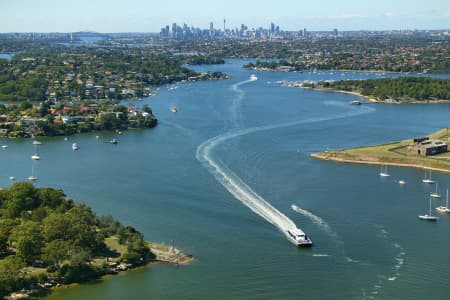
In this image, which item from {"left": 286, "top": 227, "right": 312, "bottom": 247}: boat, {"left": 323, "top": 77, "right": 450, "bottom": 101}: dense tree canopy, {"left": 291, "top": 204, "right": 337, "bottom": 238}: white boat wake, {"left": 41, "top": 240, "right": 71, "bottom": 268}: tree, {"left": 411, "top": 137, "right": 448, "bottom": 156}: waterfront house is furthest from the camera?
{"left": 323, "top": 77, "right": 450, "bottom": 101}: dense tree canopy

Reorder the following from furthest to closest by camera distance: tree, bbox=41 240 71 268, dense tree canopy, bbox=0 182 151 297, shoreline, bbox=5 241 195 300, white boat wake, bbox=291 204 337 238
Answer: white boat wake, bbox=291 204 337 238, tree, bbox=41 240 71 268, dense tree canopy, bbox=0 182 151 297, shoreline, bbox=5 241 195 300

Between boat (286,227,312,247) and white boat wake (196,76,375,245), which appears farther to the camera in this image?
white boat wake (196,76,375,245)

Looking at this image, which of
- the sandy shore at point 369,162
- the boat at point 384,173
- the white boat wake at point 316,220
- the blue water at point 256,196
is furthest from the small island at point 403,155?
the white boat wake at point 316,220

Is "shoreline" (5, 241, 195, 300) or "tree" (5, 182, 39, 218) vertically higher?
"tree" (5, 182, 39, 218)

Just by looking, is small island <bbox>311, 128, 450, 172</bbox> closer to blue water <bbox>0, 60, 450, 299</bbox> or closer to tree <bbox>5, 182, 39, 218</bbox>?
blue water <bbox>0, 60, 450, 299</bbox>

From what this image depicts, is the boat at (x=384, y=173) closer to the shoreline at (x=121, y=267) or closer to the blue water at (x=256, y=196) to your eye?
the blue water at (x=256, y=196)

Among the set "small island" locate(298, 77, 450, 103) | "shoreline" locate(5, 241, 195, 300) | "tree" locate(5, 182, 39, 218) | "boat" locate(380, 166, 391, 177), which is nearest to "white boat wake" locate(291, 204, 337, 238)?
"shoreline" locate(5, 241, 195, 300)
